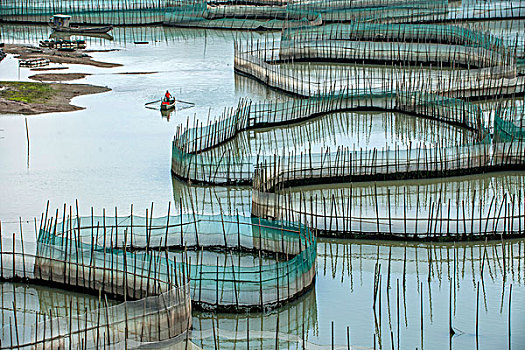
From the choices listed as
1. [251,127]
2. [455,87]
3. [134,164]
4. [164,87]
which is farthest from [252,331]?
[164,87]

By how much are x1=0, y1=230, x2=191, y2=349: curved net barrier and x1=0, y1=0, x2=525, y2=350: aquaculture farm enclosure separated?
3 centimetres

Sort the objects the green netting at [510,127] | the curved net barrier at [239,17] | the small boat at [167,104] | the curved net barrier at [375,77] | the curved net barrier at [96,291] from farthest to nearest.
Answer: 1. the curved net barrier at [239,17]
2. the curved net barrier at [375,77]
3. the small boat at [167,104]
4. the green netting at [510,127]
5. the curved net barrier at [96,291]

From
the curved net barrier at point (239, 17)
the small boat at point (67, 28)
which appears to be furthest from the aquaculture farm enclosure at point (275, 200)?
the curved net barrier at point (239, 17)

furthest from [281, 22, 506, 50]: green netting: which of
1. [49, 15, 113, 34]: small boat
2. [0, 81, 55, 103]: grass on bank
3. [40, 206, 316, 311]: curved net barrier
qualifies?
[40, 206, 316, 311]: curved net barrier

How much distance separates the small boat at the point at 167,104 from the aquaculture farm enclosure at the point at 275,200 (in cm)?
24

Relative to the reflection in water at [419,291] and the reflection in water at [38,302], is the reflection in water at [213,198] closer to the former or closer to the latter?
the reflection in water at [419,291]

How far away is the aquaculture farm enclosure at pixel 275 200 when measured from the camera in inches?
610

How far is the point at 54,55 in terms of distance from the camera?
3941 cm

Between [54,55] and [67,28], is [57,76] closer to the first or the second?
[54,55]

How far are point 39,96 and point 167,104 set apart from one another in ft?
15.4

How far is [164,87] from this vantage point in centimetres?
3384

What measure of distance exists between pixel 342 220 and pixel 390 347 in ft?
14.7

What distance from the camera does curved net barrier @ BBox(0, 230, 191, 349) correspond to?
1366 centimetres

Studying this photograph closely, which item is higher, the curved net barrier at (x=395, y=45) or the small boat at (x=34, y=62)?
the curved net barrier at (x=395, y=45)
